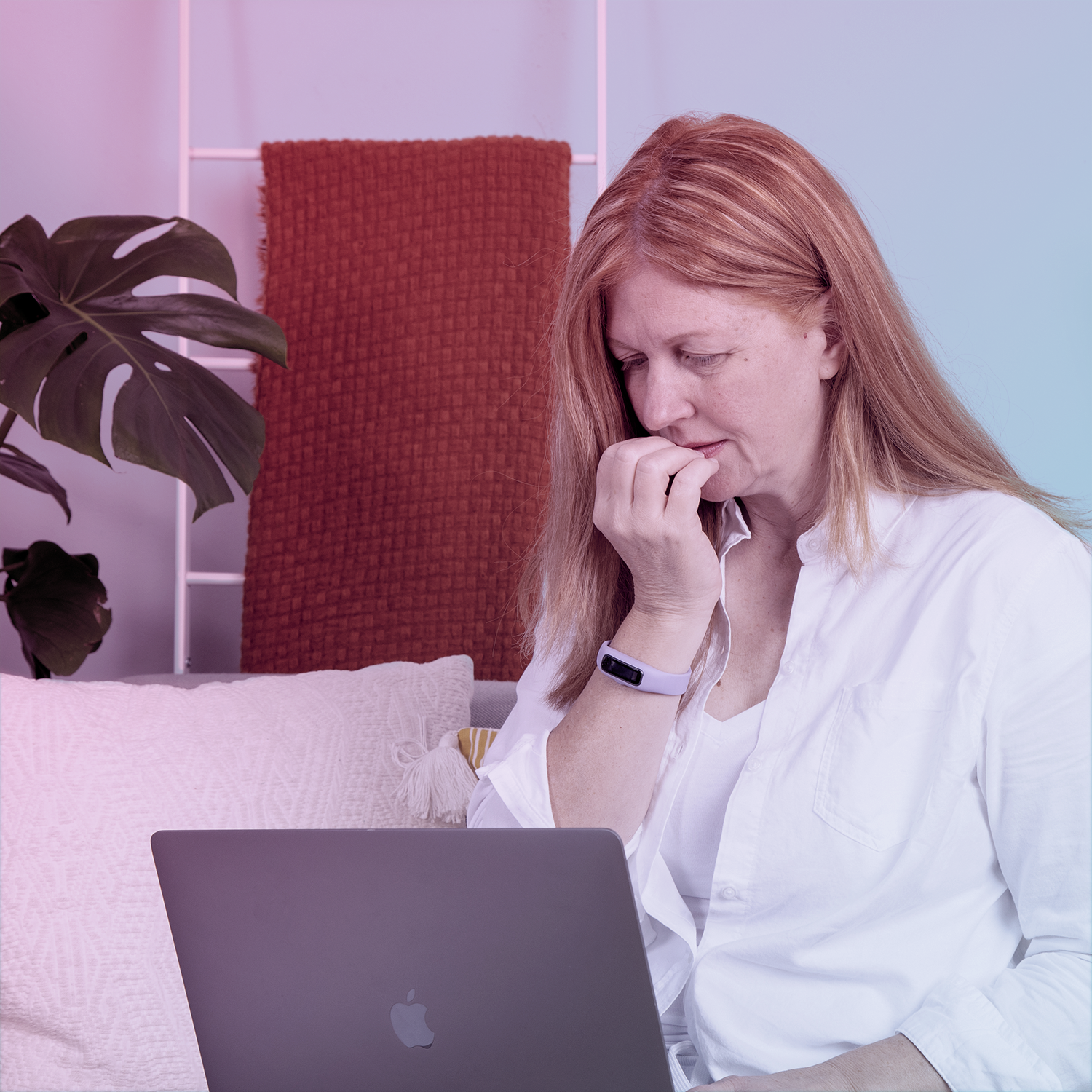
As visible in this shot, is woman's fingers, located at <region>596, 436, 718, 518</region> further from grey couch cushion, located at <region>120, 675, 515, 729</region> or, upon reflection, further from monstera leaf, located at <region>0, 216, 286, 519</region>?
monstera leaf, located at <region>0, 216, 286, 519</region>

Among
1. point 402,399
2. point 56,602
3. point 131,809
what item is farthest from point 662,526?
point 56,602

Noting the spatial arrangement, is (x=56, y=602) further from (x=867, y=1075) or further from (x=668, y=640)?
(x=867, y=1075)

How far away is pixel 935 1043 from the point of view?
0.80 metres

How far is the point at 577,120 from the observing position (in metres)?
1.93

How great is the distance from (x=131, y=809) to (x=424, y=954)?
0.61 metres

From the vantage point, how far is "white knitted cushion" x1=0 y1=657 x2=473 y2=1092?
1.07 m

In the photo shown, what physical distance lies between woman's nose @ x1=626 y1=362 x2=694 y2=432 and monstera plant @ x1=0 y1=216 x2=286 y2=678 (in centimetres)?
68

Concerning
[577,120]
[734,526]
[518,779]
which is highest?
[577,120]

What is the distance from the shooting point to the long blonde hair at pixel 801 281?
978mm

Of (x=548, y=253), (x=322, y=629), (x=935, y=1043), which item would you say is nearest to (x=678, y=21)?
(x=548, y=253)

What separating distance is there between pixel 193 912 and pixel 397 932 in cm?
16

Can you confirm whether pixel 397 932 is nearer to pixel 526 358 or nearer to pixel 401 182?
pixel 526 358

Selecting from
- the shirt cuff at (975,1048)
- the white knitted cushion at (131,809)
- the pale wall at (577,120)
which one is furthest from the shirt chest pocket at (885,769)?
the pale wall at (577,120)

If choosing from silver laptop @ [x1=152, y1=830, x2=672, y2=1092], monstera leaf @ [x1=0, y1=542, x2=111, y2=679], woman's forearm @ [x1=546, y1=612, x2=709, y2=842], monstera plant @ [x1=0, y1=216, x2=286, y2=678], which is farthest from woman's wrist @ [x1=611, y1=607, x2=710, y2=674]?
monstera leaf @ [x1=0, y1=542, x2=111, y2=679]
